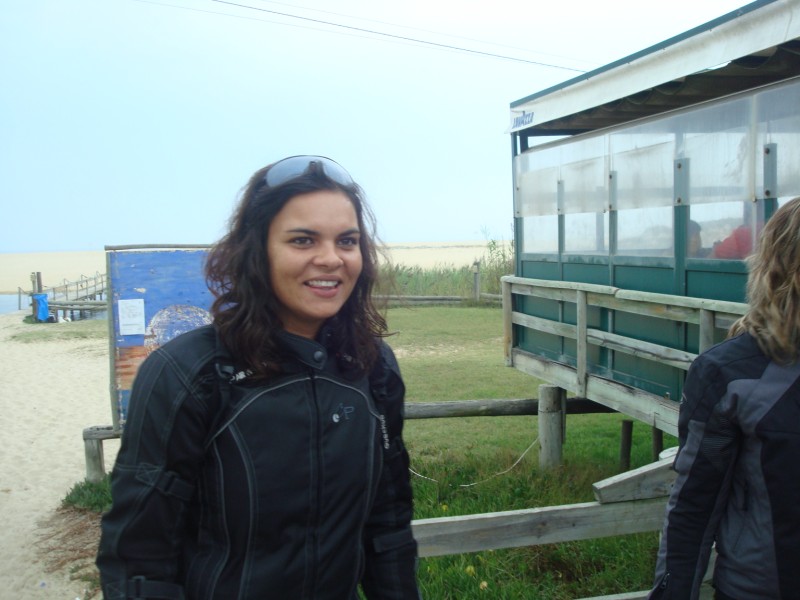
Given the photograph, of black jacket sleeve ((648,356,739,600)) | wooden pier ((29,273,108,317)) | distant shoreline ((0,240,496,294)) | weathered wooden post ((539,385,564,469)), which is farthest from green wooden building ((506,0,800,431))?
distant shoreline ((0,240,496,294))

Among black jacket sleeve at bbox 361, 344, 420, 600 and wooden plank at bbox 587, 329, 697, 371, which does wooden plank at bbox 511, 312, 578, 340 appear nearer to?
wooden plank at bbox 587, 329, 697, 371

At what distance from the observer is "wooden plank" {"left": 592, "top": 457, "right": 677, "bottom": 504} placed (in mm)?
3928

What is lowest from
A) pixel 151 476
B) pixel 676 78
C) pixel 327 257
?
pixel 151 476

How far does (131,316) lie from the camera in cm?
639

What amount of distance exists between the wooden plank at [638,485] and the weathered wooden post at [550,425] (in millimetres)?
3606

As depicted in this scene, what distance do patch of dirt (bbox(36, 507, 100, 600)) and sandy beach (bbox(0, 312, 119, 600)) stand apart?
0.06 feet

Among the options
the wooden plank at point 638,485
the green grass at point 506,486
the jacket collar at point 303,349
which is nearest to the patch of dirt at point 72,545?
the green grass at point 506,486

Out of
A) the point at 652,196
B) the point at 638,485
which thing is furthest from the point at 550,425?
the point at 638,485

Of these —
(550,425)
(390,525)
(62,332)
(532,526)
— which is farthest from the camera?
(62,332)

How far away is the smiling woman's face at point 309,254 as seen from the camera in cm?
198

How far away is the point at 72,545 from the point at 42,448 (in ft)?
15.0

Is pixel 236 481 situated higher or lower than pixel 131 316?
lower

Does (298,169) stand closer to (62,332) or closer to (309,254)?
(309,254)

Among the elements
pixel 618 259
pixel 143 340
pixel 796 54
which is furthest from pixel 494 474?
pixel 796 54
